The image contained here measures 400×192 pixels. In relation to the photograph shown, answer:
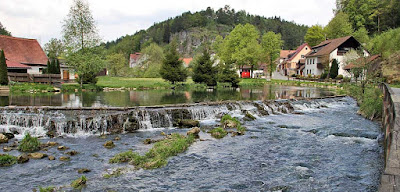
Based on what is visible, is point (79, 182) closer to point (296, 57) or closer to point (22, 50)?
point (22, 50)

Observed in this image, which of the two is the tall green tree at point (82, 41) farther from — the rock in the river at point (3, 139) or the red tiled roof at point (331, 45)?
the red tiled roof at point (331, 45)

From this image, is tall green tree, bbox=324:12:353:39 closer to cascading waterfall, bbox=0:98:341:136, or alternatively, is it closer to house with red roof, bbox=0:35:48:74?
cascading waterfall, bbox=0:98:341:136

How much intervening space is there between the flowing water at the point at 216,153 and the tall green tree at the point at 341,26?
5981 cm

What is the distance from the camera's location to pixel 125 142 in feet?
46.6

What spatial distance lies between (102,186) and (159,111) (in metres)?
10.6

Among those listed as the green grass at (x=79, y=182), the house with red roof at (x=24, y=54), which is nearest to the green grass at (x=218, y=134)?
the green grass at (x=79, y=182)

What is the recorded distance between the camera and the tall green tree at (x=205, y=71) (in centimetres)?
4806

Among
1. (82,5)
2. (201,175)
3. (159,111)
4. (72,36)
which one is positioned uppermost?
(82,5)

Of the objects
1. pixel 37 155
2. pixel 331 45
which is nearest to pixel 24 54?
pixel 37 155

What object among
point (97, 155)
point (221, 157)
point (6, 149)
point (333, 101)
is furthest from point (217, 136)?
point (333, 101)

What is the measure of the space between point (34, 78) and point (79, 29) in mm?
9644

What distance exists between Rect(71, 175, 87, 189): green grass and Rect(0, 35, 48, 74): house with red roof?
4238 centimetres

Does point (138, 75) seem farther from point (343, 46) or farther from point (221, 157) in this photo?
point (221, 157)

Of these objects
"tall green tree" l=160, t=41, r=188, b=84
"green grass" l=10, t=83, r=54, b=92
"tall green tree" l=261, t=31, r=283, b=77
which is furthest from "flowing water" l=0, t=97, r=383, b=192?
"tall green tree" l=261, t=31, r=283, b=77
